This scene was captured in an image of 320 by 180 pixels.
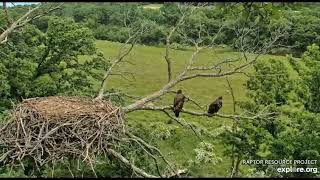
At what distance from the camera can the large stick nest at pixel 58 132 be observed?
25.8 feet

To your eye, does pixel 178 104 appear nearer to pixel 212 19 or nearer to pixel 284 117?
pixel 212 19

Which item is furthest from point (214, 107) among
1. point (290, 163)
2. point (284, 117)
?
point (290, 163)

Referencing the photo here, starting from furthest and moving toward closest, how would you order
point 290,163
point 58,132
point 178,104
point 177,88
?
1. point 177,88
2. point 290,163
3. point 178,104
4. point 58,132

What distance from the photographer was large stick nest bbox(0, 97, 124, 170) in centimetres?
785

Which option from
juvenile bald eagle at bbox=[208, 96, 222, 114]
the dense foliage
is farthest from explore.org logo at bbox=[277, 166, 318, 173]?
juvenile bald eagle at bbox=[208, 96, 222, 114]

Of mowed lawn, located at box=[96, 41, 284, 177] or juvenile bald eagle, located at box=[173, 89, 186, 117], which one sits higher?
juvenile bald eagle, located at box=[173, 89, 186, 117]

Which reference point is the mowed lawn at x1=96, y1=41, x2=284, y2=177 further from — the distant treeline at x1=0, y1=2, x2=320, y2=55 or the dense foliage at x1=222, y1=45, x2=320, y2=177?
the dense foliage at x1=222, y1=45, x2=320, y2=177

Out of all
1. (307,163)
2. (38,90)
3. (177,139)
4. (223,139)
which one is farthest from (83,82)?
(177,139)

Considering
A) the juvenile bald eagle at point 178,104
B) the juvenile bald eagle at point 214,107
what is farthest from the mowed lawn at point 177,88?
the juvenile bald eagle at point 178,104

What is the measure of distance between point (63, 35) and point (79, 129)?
40.1ft

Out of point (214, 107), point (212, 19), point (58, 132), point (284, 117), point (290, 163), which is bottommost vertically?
point (290, 163)

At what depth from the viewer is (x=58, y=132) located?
8086 mm

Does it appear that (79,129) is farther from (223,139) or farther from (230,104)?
(230,104)

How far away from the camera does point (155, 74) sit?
199 ft
